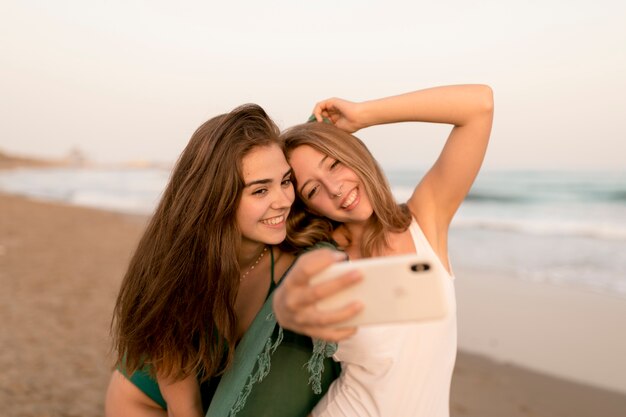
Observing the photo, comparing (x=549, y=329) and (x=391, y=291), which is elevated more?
(x=391, y=291)

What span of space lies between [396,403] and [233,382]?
0.69 metres

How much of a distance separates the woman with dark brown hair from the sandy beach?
1734 mm

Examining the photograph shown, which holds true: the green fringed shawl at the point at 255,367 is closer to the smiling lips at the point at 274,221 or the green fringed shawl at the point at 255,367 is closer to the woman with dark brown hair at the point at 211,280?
the woman with dark brown hair at the point at 211,280

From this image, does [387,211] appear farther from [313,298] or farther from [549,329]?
[549,329]

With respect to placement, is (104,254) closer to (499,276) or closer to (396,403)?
(499,276)

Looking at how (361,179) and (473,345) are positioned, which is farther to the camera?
(473,345)

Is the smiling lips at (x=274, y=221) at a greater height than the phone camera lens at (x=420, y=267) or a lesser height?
lesser

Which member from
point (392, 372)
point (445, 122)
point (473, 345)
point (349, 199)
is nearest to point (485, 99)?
point (445, 122)

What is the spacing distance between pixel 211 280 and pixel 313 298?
1.32m

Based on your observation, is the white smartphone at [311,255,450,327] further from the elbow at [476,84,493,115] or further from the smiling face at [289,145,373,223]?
the elbow at [476,84,493,115]

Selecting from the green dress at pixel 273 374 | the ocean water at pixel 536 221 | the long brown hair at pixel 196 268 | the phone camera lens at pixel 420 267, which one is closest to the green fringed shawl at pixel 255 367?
the green dress at pixel 273 374

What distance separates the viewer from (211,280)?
242cm

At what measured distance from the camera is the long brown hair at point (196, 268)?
238 centimetres

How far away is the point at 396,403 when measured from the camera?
6.69ft
